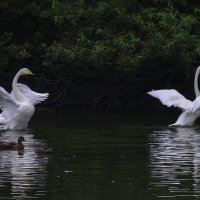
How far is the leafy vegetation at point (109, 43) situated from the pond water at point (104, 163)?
3.43 meters

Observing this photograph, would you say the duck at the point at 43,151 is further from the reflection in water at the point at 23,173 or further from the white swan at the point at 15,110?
the white swan at the point at 15,110

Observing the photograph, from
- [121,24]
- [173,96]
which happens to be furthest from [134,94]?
[173,96]

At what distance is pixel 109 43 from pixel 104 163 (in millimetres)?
11632

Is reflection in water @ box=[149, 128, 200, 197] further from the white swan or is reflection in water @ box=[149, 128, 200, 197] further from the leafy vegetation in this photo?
the leafy vegetation

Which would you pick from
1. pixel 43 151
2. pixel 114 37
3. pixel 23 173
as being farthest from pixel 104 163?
pixel 114 37

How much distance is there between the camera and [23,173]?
14.9 metres

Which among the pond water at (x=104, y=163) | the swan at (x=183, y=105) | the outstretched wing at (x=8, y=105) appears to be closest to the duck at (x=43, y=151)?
the pond water at (x=104, y=163)

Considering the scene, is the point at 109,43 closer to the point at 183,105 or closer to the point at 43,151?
the point at 183,105

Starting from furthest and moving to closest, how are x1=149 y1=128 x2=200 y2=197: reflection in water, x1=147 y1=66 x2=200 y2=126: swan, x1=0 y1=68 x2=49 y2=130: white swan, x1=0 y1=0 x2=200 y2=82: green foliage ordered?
x1=0 y1=0 x2=200 y2=82: green foliage
x1=147 y1=66 x2=200 y2=126: swan
x1=0 y1=68 x2=49 y2=130: white swan
x1=149 y1=128 x2=200 y2=197: reflection in water

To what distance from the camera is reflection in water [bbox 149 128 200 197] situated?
13.5m

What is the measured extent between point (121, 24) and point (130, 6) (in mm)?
623

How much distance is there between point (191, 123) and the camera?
952 inches

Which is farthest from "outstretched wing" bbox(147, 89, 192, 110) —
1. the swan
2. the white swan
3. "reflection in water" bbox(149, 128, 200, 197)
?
the white swan

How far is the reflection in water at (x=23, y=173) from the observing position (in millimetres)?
13344
